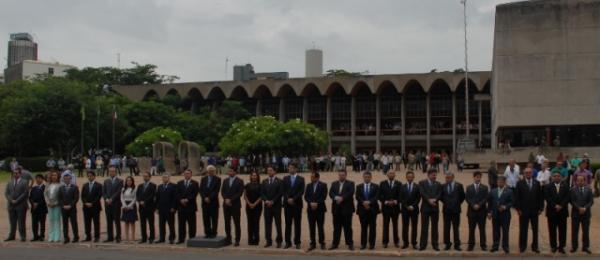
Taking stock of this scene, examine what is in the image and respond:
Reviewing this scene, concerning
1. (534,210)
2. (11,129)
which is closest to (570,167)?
(534,210)

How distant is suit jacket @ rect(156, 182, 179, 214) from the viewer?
15.7 metres

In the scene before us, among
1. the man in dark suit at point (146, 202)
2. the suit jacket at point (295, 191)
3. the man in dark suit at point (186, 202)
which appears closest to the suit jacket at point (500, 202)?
the suit jacket at point (295, 191)

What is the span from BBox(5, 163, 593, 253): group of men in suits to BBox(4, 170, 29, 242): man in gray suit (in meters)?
0.02

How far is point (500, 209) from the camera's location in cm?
1425

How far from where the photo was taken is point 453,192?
14.5 meters

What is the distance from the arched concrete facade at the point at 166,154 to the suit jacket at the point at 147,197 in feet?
98.1

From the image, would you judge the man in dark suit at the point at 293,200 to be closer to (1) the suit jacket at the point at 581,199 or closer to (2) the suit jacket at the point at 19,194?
(1) the suit jacket at the point at 581,199

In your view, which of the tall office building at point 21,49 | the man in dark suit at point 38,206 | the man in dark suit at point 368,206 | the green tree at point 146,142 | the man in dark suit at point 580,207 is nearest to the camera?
the man in dark suit at point 580,207

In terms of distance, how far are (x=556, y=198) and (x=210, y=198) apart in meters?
7.15

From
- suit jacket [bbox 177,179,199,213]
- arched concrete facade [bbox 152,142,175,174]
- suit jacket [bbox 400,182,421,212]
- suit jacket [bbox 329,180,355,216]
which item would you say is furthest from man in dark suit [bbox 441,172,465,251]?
arched concrete facade [bbox 152,142,175,174]

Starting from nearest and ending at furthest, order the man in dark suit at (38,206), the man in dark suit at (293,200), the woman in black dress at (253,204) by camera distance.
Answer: the man in dark suit at (293,200) → the woman in black dress at (253,204) → the man in dark suit at (38,206)

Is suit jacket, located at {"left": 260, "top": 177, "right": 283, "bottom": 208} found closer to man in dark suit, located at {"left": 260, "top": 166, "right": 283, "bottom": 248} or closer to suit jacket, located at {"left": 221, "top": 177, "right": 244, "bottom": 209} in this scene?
man in dark suit, located at {"left": 260, "top": 166, "right": 283, "bottom": 248}

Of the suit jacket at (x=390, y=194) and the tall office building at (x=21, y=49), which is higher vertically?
the tall office building at (x=21, y=49)

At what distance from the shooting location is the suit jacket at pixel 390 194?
14.8 meters
